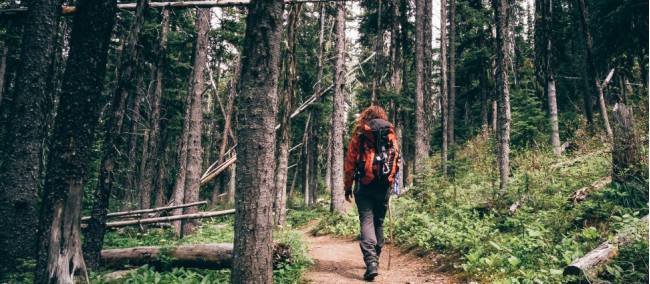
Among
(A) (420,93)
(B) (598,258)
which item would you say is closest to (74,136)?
(B) (598,258)

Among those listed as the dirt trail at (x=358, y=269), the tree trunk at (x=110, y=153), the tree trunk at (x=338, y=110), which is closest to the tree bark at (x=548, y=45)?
the tree trunk at (x=338, y=110)

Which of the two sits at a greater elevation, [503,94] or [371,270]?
[503,94]

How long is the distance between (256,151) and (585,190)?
6.06 meters

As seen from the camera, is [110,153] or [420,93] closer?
[110,153]

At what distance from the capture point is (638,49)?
1055 centimetres

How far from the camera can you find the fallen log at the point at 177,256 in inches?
241

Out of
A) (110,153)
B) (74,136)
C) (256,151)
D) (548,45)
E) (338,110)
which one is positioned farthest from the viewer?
(338,110)

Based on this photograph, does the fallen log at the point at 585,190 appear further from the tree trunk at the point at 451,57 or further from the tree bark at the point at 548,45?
the tree trunk at the point at 451,57

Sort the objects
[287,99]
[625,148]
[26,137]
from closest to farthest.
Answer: [625,148] < [26,137] < [287,99]

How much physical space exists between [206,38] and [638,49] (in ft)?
41.1

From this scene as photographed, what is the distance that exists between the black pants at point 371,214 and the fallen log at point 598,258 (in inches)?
95.9

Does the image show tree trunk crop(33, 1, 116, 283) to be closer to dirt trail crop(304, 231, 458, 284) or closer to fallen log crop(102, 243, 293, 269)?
fallen log crop(102, 243, 293, 269)

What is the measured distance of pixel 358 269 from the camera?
20.9 feet

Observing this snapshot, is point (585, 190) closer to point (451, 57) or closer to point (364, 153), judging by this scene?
point (364, 153)
